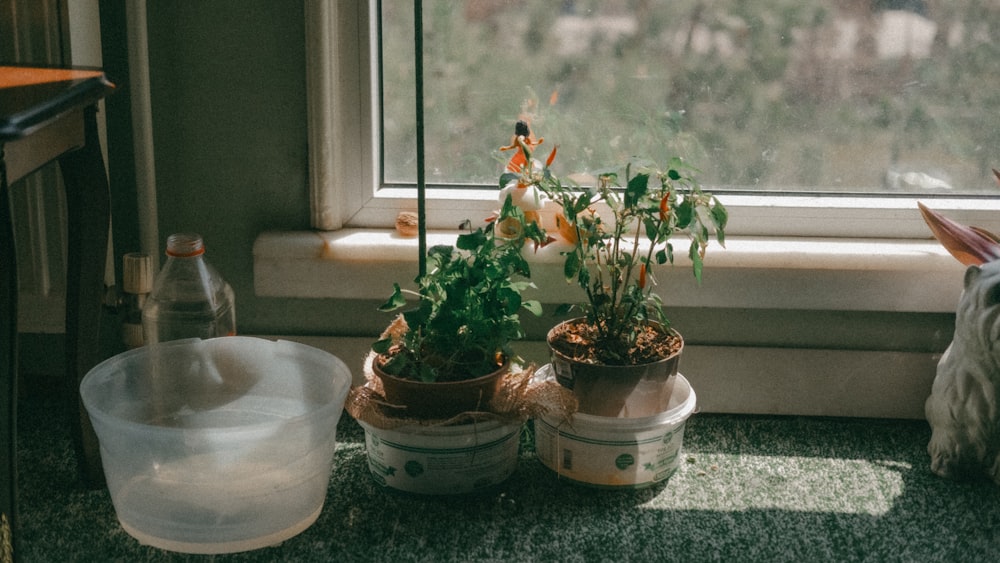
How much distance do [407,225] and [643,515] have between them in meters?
0.64

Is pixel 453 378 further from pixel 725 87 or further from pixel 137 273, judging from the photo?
pixel 725 87

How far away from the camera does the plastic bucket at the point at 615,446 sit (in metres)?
1.49

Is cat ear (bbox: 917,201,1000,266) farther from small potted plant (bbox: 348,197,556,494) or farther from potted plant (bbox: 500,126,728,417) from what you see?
small potted plant (bbox: 348,197,556,494)

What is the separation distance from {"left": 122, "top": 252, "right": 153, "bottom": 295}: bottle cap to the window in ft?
1.20

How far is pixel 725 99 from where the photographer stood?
1.75m

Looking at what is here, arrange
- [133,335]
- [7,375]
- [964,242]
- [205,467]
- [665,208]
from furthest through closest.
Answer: [133,335]
[964,242]
[665,208]
[205,467]
[7,375]

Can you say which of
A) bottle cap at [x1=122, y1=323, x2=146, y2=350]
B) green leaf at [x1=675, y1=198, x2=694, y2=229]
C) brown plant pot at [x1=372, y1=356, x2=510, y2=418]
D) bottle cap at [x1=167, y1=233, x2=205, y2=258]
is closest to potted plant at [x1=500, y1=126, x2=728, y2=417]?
green leaf at [x1=675, y1=198, x2=694, y2=229]

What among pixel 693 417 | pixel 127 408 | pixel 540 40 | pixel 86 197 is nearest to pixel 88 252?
pixel 86 197

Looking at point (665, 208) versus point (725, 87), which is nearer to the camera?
point (665, 208)

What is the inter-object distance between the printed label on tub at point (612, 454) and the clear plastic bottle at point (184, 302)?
0.58 meters

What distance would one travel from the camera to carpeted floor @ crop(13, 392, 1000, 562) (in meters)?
1.39

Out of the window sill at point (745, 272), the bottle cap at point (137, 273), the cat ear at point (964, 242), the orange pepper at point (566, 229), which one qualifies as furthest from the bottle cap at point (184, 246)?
the cat ear at point (964, 242)

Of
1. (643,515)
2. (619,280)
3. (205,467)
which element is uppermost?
(619,280)

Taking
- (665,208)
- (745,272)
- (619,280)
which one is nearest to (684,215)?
(665,208)
